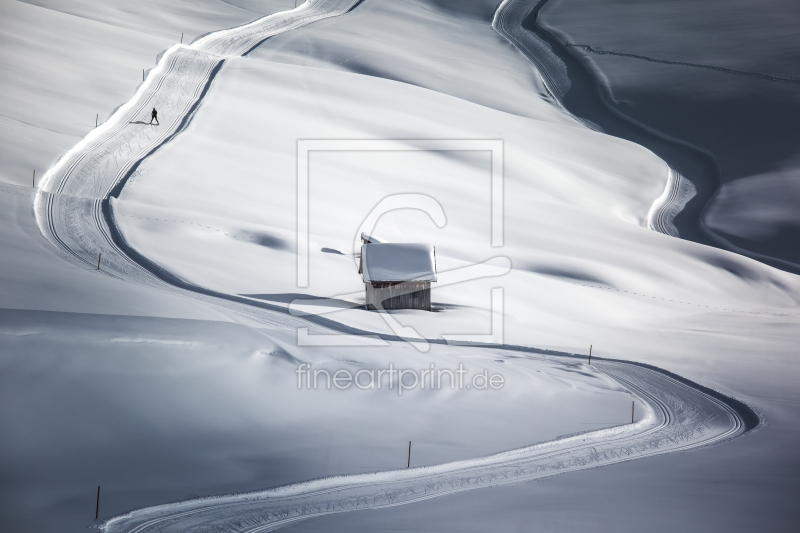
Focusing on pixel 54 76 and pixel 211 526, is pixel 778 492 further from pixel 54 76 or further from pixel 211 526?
pixel 54 76

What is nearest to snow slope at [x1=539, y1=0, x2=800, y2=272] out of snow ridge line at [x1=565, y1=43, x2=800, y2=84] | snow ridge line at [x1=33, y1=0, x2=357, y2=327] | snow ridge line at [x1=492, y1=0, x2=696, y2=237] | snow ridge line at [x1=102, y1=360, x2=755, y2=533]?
snow ridge line at [x1=565, y1=43, x2=800, y2=84]

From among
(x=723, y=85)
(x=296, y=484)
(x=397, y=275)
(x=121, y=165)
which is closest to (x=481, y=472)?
(x=296, y=484)

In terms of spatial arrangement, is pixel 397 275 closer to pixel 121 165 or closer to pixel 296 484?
pixel 296 484

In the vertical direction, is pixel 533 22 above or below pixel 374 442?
above

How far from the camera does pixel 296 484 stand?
1038cm

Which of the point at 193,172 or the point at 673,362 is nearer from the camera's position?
the point at 673,362

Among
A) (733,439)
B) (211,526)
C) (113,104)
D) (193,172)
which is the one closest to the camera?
(211,526)

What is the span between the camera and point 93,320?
12.3 metres

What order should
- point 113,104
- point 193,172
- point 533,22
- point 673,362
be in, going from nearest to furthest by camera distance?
point 673,362
point 193,172
point 113,104
point 533,22

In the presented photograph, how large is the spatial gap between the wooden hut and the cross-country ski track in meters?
1.62

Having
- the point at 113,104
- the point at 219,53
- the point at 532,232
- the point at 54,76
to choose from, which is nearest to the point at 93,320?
the point at 532,232

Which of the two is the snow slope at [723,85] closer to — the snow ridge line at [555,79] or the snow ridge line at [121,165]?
the snow ridge line at [555,79]

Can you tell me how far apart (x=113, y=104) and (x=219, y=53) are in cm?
1064

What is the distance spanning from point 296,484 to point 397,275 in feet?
24.0
